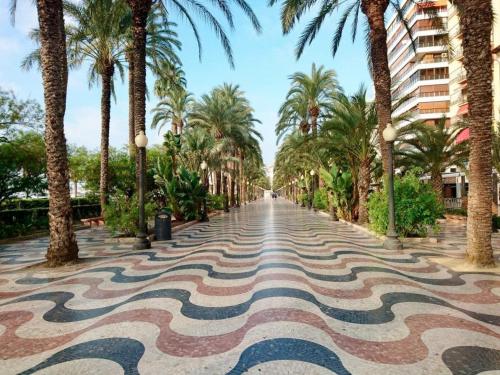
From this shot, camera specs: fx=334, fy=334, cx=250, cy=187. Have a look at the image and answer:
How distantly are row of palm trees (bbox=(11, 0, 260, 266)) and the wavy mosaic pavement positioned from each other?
1.41m

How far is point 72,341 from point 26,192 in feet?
38.2

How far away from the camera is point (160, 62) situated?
20953 mm

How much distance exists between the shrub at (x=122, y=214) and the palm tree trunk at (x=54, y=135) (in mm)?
3463

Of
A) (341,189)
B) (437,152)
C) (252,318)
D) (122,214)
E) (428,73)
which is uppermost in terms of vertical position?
(428,73)

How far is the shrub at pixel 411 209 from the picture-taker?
9688 millimetres

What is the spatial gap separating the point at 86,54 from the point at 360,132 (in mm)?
14399

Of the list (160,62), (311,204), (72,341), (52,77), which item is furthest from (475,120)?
(311,204)

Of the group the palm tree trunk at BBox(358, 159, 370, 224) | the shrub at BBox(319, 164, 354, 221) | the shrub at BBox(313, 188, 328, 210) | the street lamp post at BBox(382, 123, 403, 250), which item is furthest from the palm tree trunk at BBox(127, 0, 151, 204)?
the shrub at BBox(313, 188, 328, 210)

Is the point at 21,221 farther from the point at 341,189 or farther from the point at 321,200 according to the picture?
the point at 321,200

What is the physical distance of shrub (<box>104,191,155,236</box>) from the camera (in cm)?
1094

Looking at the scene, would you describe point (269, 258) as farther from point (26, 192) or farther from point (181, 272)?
point (26, 192)

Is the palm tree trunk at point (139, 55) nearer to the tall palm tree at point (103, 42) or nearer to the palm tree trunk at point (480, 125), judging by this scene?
the tall palm tree at point (103, 42)

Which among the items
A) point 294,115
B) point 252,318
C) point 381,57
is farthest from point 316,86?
point 252,318

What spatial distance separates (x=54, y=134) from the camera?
7.34 m
